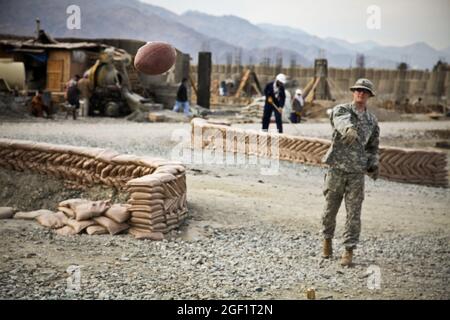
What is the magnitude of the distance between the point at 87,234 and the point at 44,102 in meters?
12.6

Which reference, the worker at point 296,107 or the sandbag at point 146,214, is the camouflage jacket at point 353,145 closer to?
the sandbag at point 146,214

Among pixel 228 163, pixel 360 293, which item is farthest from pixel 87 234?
pixel 228 163

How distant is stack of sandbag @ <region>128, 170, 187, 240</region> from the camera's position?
18.5 ft

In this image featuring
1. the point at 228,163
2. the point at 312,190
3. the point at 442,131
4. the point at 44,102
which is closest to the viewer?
the point at 312,190

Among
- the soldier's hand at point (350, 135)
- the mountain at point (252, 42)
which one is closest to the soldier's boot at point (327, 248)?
the soldier's hand at point (350, 135)

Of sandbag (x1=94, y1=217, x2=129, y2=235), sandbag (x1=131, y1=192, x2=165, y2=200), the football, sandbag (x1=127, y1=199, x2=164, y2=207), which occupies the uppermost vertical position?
the football

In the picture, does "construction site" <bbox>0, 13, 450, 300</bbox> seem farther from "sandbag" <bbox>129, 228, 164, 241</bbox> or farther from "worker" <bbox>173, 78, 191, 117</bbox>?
"worker" <bbox>173, 78, 191, 117</bbox>

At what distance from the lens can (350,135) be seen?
4.81 m

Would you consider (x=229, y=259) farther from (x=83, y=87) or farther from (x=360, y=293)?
(x=83, y=87)

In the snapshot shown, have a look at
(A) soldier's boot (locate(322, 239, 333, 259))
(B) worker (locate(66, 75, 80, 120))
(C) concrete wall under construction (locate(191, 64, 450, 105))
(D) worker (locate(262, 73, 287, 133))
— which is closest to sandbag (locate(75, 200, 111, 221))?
(A) soldier's boot (locate(322, 239, 333, 259))

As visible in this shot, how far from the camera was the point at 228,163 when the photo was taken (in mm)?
10430

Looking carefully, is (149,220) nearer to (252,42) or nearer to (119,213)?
(119,213)

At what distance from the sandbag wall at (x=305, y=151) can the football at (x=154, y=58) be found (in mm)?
6078

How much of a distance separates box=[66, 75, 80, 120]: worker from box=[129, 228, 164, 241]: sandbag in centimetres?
1228
